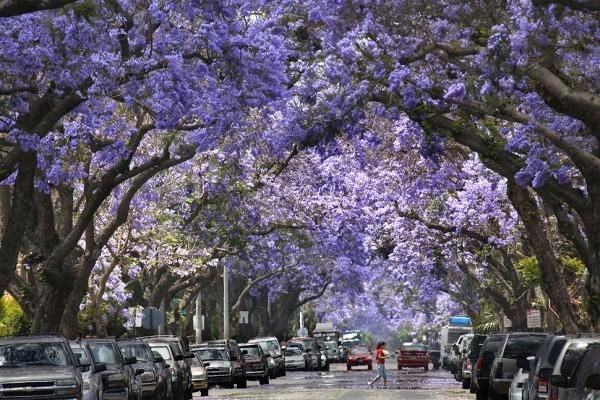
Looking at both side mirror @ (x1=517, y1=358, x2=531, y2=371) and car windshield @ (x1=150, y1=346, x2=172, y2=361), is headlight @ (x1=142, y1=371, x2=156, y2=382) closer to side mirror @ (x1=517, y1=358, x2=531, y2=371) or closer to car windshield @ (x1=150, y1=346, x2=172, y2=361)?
car windshield @ (x1=150, y1=346, x2=172, y2=361)

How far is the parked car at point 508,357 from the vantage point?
28.4m

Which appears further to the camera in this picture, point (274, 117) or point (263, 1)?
point (274, 117)

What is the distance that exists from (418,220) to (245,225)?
5.87m

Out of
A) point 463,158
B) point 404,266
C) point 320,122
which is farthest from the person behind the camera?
point 404,266

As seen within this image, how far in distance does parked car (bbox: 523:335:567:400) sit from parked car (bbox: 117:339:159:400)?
34.5 ft

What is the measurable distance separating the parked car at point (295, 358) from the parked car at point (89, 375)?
47.3 m

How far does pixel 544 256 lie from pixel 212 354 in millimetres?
17957

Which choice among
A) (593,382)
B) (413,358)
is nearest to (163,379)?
(593,382)

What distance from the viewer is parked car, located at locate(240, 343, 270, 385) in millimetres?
51125

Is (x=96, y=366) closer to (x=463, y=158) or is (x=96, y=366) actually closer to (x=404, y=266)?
(x=463, y=158)

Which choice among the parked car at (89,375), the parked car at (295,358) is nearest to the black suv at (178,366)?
the parked car at (89,375)

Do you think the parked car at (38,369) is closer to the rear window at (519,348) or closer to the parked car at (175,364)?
the parked car at (175,364)

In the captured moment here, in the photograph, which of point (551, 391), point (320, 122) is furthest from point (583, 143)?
point (551, 391)

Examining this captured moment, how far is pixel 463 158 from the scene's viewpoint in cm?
4009
